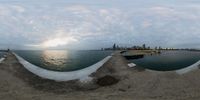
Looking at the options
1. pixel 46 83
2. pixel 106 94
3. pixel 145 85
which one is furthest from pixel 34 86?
pixel 145 85

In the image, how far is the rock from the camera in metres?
46.2

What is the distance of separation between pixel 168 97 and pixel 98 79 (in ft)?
39.9

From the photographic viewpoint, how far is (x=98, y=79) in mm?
48594

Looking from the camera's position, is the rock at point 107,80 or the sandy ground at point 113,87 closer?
the sandy ground at point 113,87

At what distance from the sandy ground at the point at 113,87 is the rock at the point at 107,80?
806mm

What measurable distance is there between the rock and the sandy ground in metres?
0.81

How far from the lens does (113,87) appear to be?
145 feet

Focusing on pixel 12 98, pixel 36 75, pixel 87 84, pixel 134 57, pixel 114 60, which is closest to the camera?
pixel 12 98

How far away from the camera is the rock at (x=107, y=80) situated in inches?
1820

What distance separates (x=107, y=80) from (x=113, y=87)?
313cm

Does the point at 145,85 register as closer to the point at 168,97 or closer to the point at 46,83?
the point at 168,97

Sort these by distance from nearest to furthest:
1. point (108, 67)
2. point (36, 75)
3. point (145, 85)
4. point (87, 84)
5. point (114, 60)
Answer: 1. point (145, 85)
2. point (87, 84)
3. point (36, 75)
4. point (108, 67)
5. point (114, 60)

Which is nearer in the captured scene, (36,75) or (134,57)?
(36,75)

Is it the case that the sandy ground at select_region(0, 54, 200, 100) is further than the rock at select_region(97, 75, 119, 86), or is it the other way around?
the rock at select_region(97, 75, 119, 86)
